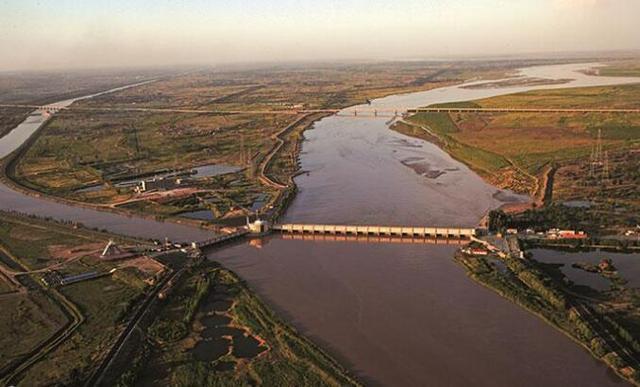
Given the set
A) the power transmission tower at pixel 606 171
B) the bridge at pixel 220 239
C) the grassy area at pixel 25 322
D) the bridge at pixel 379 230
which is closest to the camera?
the grassy area at pixel 25 322

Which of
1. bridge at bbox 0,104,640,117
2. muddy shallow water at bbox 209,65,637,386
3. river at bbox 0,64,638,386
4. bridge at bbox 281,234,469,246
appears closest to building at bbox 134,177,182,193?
river at bbox 0,64,638,386

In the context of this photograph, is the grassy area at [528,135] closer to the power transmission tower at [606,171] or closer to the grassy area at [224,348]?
the power transmission tower at [606,171]

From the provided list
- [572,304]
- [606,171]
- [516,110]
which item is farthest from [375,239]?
[516,110]

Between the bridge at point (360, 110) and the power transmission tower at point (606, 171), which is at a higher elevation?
the power transmission tower at point (606, 171)

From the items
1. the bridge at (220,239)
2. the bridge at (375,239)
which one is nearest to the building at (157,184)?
the bridge at (220,239)

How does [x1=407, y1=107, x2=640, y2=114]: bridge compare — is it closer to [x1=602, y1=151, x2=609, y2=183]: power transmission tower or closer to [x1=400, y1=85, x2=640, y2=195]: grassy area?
[x1=400, y1=85, x2=640, y2=195]: grassy area

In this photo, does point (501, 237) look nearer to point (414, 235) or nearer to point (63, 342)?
point (414, 235)

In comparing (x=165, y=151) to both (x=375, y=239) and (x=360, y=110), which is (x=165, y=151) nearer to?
(x=375, y=239)
